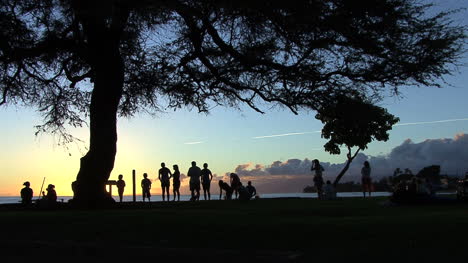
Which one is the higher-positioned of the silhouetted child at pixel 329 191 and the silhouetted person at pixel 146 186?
the silhouetted person at pixel 146 186

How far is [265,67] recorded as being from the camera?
16.3 m

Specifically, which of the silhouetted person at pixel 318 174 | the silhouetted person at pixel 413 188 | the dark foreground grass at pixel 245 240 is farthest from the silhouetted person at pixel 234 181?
the dark foreground grass at pixel 245 240

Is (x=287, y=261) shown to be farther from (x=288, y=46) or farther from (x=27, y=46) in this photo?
(x=27, y=46)

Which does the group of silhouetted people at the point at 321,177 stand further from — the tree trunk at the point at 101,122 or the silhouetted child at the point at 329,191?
the tree trunk at the point at 101,122

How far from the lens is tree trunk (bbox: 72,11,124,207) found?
1647 cm

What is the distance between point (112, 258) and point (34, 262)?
821mm

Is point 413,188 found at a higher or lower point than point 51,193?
lower

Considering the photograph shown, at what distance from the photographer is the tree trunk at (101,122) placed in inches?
648

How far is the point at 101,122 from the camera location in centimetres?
1672

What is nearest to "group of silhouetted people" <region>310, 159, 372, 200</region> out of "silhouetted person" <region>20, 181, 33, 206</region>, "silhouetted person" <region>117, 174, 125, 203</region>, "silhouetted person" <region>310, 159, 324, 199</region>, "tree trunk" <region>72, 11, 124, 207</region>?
"silhouetted person" <region>310, 159, 324, 199</region>

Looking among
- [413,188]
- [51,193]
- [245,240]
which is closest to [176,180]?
[51,193]

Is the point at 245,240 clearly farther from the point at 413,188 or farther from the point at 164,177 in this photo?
the point at 164,177

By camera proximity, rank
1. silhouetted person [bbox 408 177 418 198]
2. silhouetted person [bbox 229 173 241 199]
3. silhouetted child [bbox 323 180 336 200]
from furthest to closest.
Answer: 1. silhouetted person [bbox 229 173 241 199]
2. silhouetted child [bbox 323 180 336 200]
3. silhouetted person [bbox 408 177 418 198]

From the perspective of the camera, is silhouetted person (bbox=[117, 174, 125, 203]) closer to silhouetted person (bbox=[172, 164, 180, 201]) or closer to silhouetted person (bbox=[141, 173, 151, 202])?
silhouetted person (bbox=[141, 173, 151, 202])
